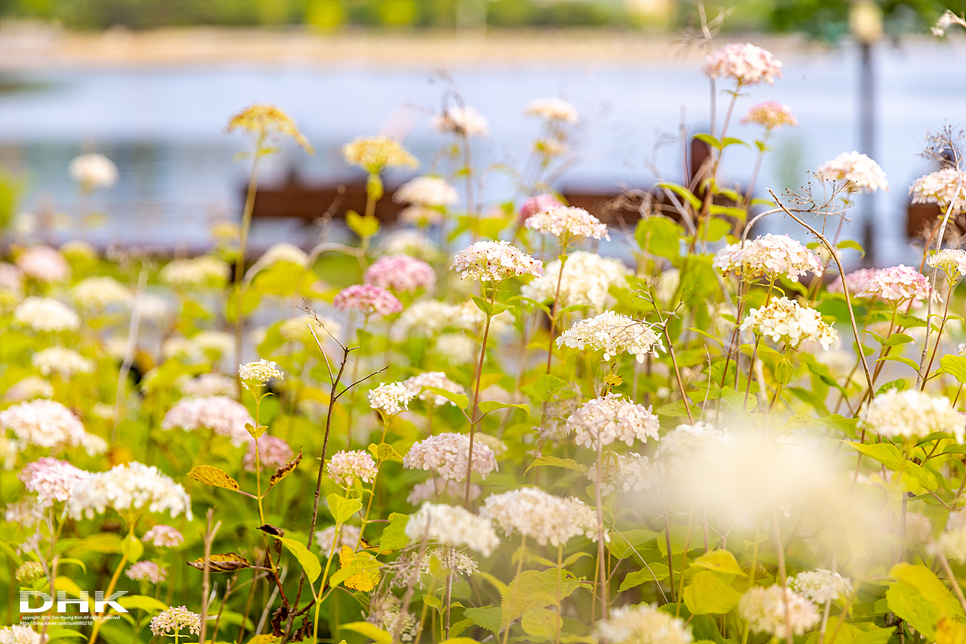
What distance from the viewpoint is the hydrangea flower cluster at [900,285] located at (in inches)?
34.4

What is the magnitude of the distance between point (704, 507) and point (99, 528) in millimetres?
1062

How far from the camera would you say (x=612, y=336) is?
2.66 ft

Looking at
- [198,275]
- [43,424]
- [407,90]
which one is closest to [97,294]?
[198,275]

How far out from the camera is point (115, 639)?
41.3 inches

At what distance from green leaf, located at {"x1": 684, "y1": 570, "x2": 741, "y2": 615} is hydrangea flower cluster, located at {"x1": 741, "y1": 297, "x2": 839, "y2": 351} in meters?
0.24

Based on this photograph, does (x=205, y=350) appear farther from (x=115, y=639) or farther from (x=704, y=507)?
(x=704, y=507)

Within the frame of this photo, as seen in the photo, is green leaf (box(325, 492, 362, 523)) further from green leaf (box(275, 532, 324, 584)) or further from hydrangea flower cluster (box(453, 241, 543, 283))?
hydrangea flower cluster (box(453, 241, 543, 283))

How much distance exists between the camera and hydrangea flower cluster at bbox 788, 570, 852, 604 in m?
0.75

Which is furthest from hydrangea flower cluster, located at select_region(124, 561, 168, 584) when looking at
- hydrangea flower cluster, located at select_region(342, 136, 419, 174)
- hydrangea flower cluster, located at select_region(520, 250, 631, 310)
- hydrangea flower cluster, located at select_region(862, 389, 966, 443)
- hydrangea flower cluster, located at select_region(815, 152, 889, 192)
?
hydrangea flower cluster, located at select_region(815, 152, 889, 192)

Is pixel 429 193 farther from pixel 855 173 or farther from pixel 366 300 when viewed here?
pixel 855 173

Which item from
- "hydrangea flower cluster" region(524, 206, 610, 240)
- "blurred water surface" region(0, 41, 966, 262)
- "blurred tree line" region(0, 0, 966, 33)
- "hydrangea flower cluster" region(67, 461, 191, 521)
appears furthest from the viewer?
"blurred tree line" region(0, 0, 966, 33)

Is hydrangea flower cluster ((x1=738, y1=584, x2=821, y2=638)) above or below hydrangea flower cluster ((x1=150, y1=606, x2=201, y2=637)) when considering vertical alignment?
above

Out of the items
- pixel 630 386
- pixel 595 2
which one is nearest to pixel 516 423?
pixel 630 386

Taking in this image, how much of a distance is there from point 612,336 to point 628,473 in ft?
0.50
